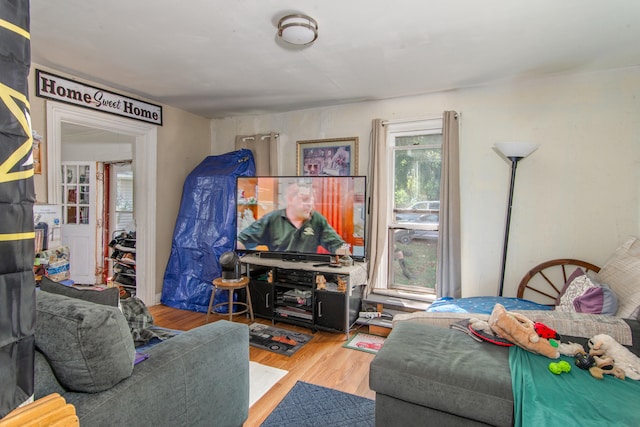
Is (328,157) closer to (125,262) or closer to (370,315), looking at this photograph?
(370,315)

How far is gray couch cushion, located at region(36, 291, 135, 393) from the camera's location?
108cm

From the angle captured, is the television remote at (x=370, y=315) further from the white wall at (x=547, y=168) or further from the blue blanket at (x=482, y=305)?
the white wall at (x=547, y=168)

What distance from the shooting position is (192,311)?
12.5 ft

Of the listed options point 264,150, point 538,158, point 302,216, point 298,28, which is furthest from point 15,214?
point 264,150

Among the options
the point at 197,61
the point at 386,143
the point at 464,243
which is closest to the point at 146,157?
the point at 197,61

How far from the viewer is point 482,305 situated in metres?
2.64

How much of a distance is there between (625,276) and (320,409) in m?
2.20

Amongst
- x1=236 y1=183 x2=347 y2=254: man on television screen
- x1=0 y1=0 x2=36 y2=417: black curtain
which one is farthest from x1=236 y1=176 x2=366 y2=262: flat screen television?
x1=0 y1=0 x2=36 y2=417: black curtain

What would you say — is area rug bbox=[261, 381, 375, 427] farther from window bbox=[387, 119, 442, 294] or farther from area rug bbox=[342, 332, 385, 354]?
window bbox=[387, 119, 442, 294]

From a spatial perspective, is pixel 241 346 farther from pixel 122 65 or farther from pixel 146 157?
pixel 146 157

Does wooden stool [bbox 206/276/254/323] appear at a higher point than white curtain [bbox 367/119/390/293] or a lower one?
lower

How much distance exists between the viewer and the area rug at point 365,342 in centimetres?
293

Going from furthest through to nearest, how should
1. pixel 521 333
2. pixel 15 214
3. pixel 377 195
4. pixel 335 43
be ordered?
pixel 377 195
pixel 335 43
pixel 521 333
pixel 15 214

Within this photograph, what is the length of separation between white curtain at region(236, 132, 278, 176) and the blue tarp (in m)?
0.10
